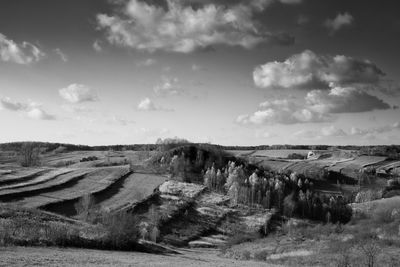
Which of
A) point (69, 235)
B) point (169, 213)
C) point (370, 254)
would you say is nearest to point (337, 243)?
point (370, 254)

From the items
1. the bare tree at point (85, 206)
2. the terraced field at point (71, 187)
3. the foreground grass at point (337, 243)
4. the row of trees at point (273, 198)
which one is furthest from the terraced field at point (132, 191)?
the foreground grass at point (337, 243)

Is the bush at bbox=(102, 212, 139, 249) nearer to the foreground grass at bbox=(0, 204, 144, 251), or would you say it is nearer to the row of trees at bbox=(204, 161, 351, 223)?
the foreground grass at bbox=(0, 204, 144, 251)

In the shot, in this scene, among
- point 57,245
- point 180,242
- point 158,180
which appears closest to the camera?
point 57,245

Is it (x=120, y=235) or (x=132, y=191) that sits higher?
(x=120, y=235)

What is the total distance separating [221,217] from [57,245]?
85519 mm

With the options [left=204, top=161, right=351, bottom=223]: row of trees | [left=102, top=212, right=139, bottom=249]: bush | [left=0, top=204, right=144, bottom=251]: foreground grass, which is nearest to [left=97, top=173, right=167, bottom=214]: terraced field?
[left=204, top=161, right=351, bottom=223]: row of trees

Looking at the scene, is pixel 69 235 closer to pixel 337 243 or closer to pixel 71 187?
pixel 337 243

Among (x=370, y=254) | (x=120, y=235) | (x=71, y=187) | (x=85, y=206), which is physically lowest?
(x=85, y=206)

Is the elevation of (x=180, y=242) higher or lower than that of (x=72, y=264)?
lower

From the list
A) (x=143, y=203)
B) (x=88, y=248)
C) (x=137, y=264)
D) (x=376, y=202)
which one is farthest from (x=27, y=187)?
(x=376, y=202)

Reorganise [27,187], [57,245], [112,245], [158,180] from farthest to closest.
Result: 1. [158,180]
2. [27,187]
3. [112,245]
4. [57,245]

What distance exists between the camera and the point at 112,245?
55.1 m

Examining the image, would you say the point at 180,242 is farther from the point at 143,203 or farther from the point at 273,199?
the point at 273,199

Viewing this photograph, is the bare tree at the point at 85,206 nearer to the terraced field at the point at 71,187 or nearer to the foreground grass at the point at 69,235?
the terraced field at the point at 71,187
